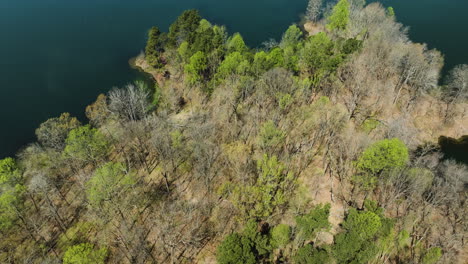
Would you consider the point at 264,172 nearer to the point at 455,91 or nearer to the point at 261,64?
the point at 261,64

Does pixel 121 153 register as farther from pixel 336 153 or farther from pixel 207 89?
pixel 336 153

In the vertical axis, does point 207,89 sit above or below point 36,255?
above

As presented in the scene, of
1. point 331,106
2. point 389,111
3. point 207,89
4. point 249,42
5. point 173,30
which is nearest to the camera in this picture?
point 331,106

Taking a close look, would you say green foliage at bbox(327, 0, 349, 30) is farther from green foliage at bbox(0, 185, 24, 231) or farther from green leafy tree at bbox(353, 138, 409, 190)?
green foliage at bbox(0, 185, 24, 231)

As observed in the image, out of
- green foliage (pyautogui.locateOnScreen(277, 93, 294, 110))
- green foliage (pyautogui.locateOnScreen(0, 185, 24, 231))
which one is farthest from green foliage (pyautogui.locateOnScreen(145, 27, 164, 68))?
green foliage (pyautogui.locateOnScreen(0, 185, 24, 231))

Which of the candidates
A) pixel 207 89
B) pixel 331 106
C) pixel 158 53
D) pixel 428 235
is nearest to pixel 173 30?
pixel 158 53

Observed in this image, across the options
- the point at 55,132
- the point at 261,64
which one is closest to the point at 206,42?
the point at 261,64
